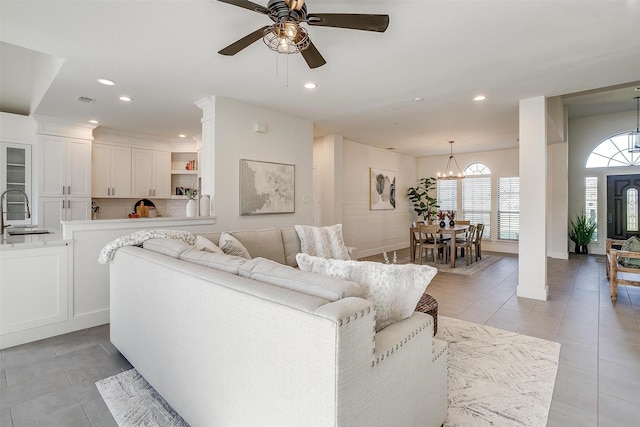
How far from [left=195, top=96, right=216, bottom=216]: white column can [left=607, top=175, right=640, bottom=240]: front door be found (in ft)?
28.7

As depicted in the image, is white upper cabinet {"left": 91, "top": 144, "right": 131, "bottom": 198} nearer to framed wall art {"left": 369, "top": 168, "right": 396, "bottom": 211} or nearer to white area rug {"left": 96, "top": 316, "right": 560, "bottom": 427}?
white area rug {"left": 96, "top": 316, "right": 560, "bottom": 427}

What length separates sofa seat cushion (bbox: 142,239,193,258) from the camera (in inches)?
80.4

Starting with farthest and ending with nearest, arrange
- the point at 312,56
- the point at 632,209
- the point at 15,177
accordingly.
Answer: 1. the point at 632,209
2. the point at 15,177
3. the point at 312,56

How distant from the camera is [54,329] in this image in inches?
118

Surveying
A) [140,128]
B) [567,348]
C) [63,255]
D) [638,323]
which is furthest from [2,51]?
[638,323]

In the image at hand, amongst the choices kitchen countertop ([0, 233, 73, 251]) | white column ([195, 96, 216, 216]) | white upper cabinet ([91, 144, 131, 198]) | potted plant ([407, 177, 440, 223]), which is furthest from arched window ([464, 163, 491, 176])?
kitchen countertop ([0, 233, 73, 251])

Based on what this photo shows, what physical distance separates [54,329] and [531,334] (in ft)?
15.1

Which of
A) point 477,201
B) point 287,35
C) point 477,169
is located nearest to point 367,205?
point 477,201

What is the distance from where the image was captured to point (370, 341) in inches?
43.4

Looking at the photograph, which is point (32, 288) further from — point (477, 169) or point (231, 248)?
point (477, 169)

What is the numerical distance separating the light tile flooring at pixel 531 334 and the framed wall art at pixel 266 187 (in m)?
2.26

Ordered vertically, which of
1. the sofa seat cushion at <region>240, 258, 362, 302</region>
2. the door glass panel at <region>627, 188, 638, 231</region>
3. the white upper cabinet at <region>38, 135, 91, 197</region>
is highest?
the white upper cabinet at <region>38, 135, 91, 197</region>

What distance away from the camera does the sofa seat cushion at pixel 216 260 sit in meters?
1.64

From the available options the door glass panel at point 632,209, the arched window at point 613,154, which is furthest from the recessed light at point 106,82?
the door glass panel at point 632,209
